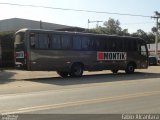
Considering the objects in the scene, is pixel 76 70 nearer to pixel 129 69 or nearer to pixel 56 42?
pixel 56 42

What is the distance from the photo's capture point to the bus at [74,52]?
25.7 metres

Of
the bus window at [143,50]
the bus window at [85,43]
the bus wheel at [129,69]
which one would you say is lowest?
the bus wheel at [129,69]

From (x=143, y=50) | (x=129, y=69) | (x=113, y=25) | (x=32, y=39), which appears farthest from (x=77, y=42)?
(x=113, y=25)

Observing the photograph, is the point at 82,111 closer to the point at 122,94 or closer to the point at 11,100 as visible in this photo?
the point at 11,100

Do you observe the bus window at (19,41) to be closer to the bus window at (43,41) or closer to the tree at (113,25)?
the bus window at (43,41)

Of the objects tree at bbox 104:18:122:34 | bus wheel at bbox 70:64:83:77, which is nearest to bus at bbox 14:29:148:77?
bus wheel at bbox 70:64:83:77

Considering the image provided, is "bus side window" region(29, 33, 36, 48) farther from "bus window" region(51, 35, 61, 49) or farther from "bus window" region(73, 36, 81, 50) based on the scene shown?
"bus window" region(73, 36, 81, 50)

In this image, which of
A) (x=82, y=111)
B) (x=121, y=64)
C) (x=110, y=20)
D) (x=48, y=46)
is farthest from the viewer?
(x=110, y=20)

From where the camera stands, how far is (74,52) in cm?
2800

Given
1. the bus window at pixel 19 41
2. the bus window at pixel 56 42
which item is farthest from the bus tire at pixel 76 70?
the bus window at pixel 19 41

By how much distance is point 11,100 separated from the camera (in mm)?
14398

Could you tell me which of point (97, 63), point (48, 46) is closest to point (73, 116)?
point (48, 46)

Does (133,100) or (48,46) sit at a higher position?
(48,46)

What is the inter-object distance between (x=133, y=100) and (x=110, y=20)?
123 m
